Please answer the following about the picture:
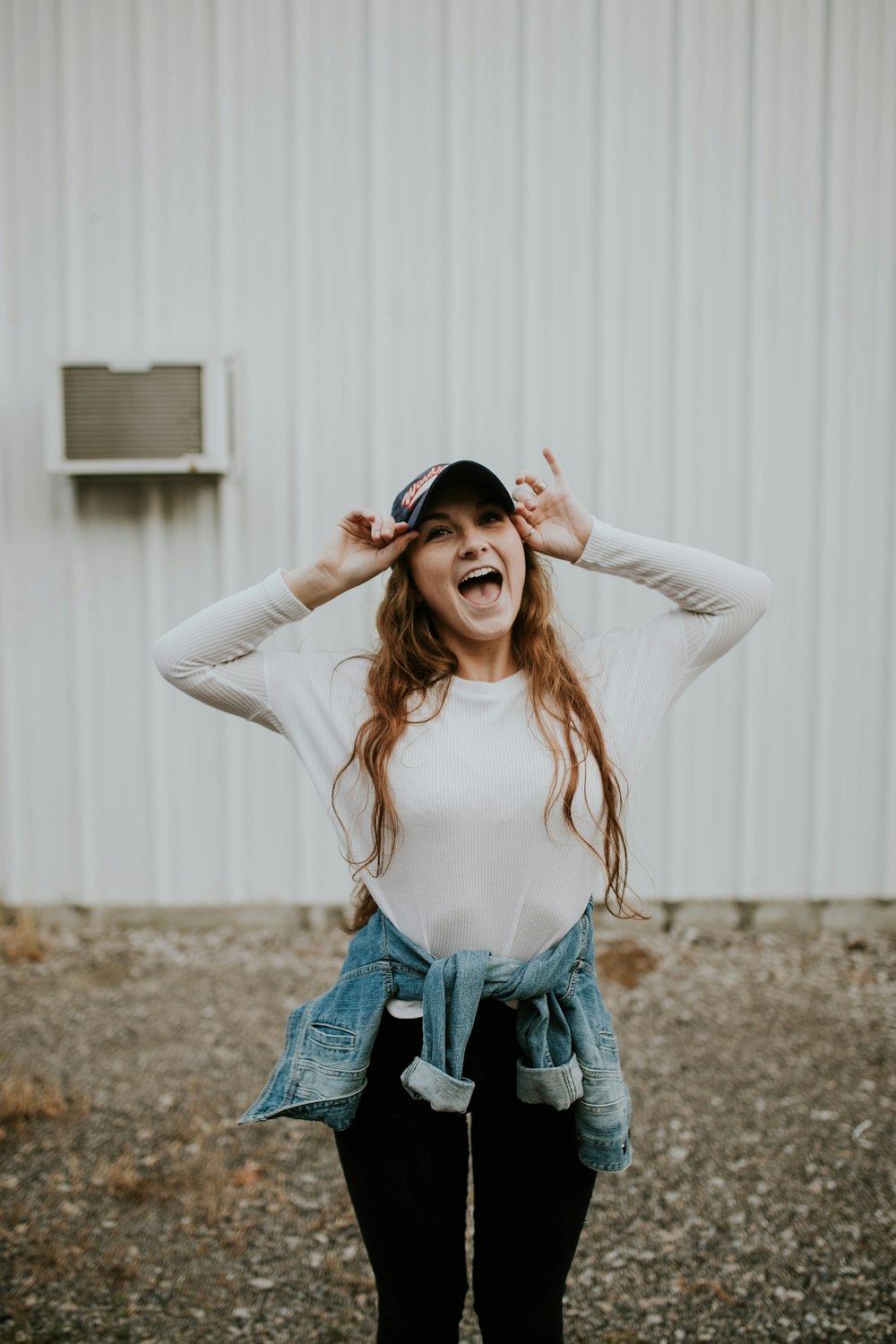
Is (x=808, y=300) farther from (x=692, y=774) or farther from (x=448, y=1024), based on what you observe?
(x=448, y=1024)

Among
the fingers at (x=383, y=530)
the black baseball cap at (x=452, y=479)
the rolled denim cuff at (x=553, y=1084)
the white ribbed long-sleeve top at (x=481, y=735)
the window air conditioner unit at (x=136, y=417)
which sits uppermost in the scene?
the window air conditioner unit at (x=136, y=417)

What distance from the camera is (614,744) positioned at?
1.73 metres

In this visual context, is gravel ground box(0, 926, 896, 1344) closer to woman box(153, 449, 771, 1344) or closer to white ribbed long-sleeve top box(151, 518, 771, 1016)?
woman box(153, 449, 771, 1344)

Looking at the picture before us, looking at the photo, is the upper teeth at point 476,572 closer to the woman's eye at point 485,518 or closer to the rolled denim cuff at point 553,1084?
the woman's eye at point 485,518

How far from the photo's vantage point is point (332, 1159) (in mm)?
2795

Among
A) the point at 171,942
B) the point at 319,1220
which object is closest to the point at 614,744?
the point at 319,1220

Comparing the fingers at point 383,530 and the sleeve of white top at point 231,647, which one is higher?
the fingers at point 383,530

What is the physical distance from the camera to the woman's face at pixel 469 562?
5.63ft

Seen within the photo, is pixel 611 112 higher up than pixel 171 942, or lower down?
higher up

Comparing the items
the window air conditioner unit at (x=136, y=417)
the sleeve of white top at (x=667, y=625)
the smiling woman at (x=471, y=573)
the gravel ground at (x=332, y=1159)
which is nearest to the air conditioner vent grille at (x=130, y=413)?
the window air conditioner unit at (x=136, y=417)

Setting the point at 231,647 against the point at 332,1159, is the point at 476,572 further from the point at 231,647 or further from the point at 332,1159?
the point at 332,1159

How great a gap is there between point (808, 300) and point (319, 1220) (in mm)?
3832

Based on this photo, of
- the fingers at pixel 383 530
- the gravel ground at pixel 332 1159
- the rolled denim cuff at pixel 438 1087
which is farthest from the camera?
the gravel ground at pixel 332 1159

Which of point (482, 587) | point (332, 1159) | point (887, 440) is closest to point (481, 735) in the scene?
point (482, 587)
